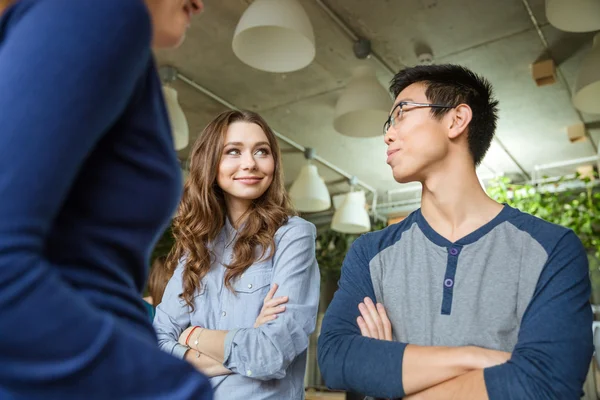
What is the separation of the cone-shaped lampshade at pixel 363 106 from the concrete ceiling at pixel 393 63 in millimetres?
728

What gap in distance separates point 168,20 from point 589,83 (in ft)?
9.75

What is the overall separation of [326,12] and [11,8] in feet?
12.0

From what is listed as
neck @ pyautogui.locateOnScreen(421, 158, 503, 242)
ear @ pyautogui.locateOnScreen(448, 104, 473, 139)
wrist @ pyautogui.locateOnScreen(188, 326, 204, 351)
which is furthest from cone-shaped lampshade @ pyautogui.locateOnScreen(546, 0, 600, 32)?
wrist @ pyautogui.locateOnScreen(188, 326, 204, 351)

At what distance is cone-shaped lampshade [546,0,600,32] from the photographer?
2.62 meters

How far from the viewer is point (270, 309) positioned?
4.95 ft

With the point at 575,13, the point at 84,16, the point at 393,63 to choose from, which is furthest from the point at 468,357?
the point at 393,63

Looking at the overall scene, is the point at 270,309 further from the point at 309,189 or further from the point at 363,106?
the point at 309,189

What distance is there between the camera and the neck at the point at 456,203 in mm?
1543

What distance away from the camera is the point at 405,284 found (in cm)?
148

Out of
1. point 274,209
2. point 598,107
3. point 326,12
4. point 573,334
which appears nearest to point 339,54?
point 326,12

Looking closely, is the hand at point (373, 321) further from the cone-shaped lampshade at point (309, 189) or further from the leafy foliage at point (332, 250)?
the leafy foliage at point (332, 250)

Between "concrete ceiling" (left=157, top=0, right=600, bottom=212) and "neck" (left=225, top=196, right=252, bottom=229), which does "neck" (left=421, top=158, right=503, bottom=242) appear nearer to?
"neck" (left=225, top=196, right=252, bottom=229)

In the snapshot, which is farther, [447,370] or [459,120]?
[459,120]

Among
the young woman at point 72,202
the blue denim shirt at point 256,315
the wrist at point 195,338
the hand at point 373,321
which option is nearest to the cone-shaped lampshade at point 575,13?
the blue denim shirt at point 256,315
